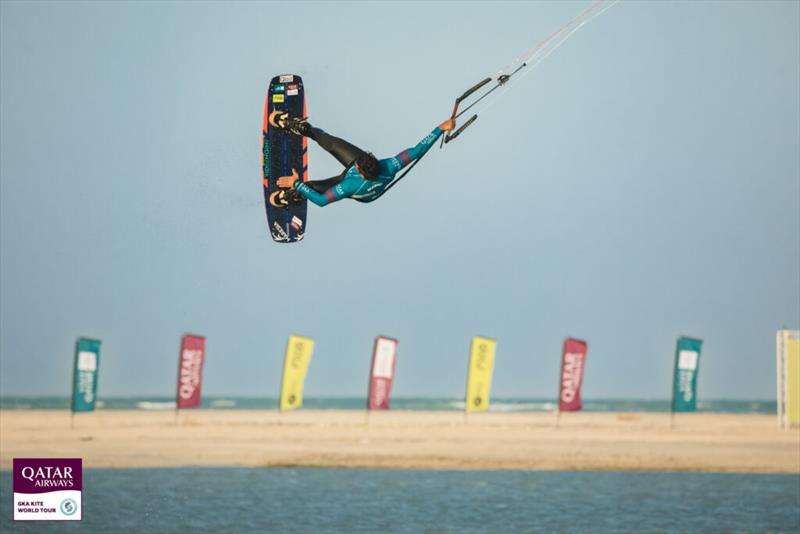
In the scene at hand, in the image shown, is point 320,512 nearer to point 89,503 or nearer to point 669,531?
point 89,503

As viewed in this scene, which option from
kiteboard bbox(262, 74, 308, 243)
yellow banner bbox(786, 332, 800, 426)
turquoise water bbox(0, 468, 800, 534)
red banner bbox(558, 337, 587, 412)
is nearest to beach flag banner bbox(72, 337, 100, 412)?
turquoise water bbox(0, 468, 800, 534)

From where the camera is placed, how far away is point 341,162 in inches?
694

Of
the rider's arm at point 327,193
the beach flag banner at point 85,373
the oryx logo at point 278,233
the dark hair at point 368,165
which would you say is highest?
the dark hair at point 368,165

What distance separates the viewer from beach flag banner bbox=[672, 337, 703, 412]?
55156 mm

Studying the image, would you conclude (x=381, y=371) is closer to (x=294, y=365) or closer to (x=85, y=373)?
(x=294, y=365)

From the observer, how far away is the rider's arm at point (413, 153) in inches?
679

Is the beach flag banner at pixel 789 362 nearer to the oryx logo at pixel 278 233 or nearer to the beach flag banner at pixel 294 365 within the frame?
the beach flag banner at pixel 294 365

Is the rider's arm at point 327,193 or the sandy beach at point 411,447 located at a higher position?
the rider's arm at point 327,193

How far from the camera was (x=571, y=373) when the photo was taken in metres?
58.0

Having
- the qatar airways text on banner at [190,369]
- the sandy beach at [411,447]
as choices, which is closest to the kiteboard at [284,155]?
the sandy beach at [411,447]

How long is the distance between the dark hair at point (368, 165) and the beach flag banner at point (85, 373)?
120ft

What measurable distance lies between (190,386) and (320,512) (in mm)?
20811

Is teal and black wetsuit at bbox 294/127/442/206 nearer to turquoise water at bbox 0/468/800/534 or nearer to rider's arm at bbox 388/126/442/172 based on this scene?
rider's arm at bbox 388/126/442/172

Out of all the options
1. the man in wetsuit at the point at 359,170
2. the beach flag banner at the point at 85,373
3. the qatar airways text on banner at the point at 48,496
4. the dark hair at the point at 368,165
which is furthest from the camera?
the beach flag banner at the point at 85,373
